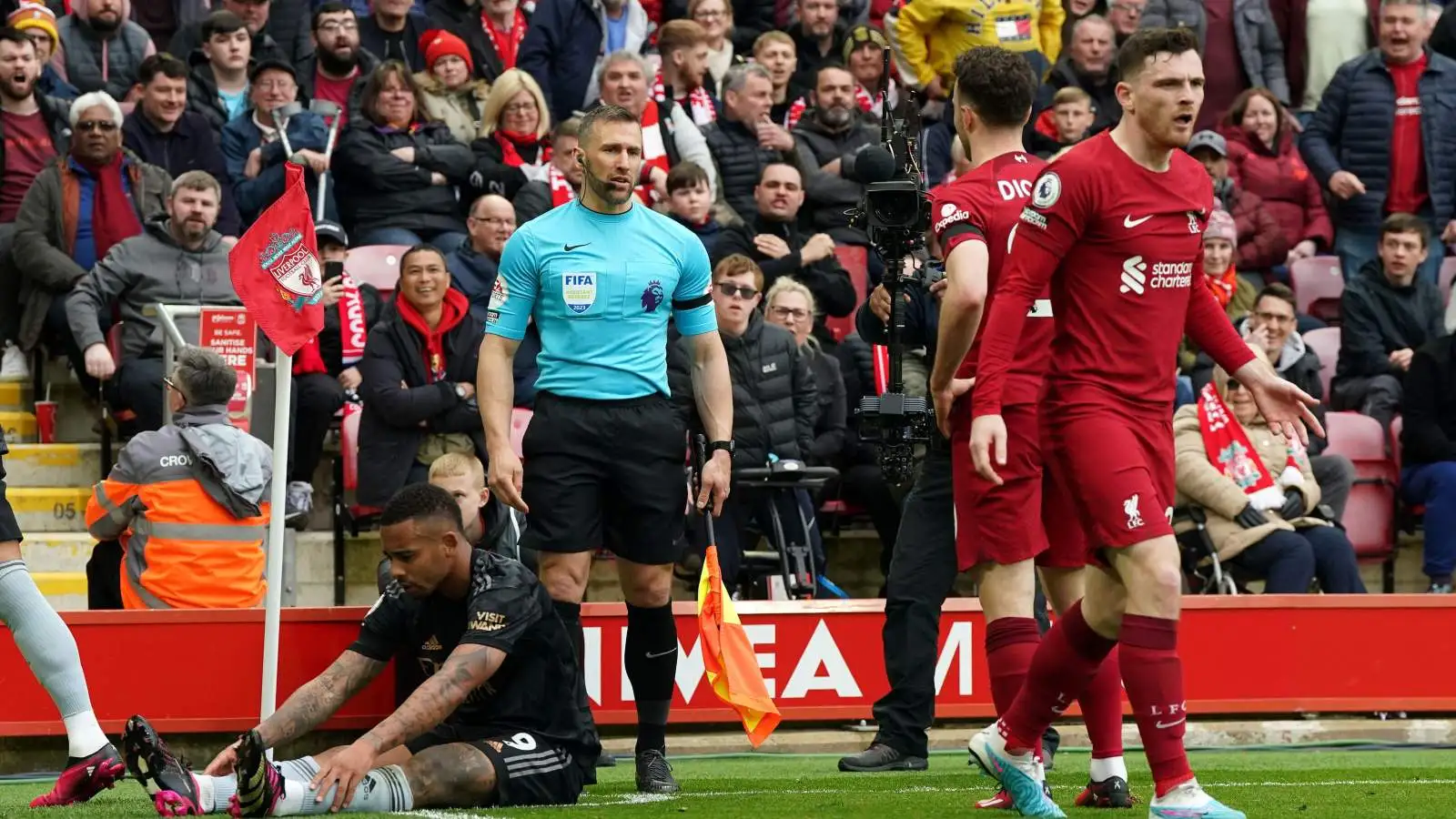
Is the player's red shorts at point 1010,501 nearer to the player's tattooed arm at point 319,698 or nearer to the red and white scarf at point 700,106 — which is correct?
the player's tattooed arm at point 319,698

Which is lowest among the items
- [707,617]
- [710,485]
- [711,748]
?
[711,748]

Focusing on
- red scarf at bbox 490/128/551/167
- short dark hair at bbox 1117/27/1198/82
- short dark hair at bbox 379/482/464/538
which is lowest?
short dark hair at bbox 379/482/464/538

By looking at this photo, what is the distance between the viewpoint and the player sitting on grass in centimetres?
639

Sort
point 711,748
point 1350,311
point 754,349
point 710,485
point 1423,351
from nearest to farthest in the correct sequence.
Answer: point 710,485 < point 711,748 < point 754,349 < point 1423,351 < point 1350,311

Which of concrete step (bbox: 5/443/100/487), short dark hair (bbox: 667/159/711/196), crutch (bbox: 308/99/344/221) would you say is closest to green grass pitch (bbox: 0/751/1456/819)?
concrete step (bbox: 5/443/100/487)

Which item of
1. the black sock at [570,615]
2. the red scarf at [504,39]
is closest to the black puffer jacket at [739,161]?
the red scarf at [504,39]

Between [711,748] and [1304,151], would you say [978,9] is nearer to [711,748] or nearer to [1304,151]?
[1304,151]

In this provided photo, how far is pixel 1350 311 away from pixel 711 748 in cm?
626

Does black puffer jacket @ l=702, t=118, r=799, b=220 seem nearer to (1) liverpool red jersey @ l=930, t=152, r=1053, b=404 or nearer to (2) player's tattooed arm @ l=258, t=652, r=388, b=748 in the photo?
(1) liverpool red jersey @ l=930, t=152, r=1053, b=404

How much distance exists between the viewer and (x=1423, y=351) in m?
12.9

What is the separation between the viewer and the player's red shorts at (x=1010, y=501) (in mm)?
6566

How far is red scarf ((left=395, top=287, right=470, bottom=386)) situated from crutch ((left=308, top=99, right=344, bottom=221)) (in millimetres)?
1853

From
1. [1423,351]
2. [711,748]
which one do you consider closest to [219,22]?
[711,748]

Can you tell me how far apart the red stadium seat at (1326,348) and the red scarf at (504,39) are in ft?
19.1
